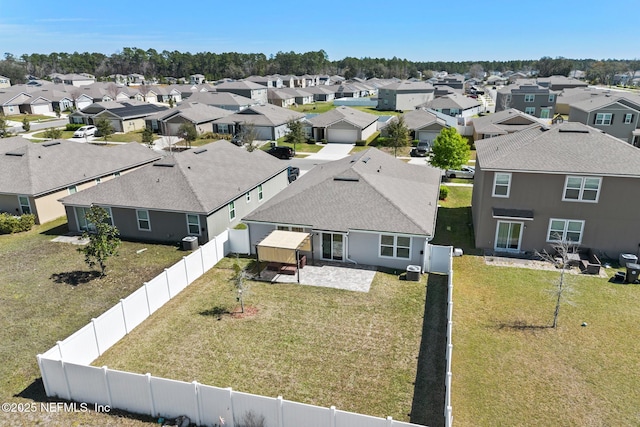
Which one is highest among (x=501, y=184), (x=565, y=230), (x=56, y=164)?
(x=501, y=184)

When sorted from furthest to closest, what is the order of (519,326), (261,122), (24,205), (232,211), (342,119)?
(261,122) → (342,119) → (24,205) → (232,211) → (519,326)

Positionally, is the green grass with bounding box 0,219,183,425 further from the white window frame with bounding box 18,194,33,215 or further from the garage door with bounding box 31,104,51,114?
the garage door with bounding box 31,104,51,114

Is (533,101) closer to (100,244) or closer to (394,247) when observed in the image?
(394,247)

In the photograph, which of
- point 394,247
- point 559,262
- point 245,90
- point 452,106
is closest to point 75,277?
point 394,247

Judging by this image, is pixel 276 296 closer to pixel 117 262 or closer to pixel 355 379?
pixel 355 379

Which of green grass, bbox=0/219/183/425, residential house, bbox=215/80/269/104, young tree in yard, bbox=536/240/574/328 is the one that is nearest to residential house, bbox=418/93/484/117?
residential house, bbox=215/80/269/104

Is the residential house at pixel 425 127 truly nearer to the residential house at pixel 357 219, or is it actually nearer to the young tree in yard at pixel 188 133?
the young tree in yard at pixel 188 133
